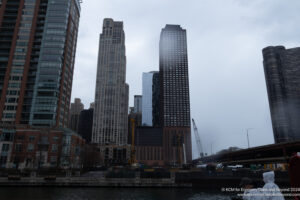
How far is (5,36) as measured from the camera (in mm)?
113500

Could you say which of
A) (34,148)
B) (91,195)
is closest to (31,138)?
(34,148)

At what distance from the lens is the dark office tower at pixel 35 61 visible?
A: 103 m

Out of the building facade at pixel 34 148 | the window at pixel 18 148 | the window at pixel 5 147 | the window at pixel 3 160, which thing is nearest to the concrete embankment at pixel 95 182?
the building facade at pixel 34 148

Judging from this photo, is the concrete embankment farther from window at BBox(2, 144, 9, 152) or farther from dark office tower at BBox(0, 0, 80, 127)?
dark office tower at BBox(0, 0, 80, 127)

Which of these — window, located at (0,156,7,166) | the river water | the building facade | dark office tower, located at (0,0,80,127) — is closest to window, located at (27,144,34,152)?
the building facade

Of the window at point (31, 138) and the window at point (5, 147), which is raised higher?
the window at point (31, 138)

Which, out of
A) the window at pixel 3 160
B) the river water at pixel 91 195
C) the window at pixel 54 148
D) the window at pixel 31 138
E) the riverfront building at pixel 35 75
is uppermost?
the riverfront building at pixel 35 75

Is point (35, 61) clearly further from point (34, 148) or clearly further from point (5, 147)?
point (34, 148)

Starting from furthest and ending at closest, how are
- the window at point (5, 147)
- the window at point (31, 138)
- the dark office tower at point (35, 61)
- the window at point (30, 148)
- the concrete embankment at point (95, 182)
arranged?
the dark office tower at point (35, 61)
the window at point (31, 138)
the window at point (30, 148)
the window at point (5, 147)
the concrete embankment at point (95, 182)

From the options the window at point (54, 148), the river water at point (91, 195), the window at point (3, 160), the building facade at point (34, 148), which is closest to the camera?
the river water at point (91, 195)

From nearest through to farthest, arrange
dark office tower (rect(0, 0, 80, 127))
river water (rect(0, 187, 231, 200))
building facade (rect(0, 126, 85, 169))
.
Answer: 1. river water (rect(0, 187, 231, 200))
2. building facade (rect(0, 126, 85, 169))
3. dark office tower (rect(0, 0, 80, 127))

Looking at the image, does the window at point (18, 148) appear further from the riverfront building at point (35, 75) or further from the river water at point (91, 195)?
the river water at point (91, 195)

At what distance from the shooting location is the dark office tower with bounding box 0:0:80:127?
103188mm

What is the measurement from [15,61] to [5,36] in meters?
17.9
